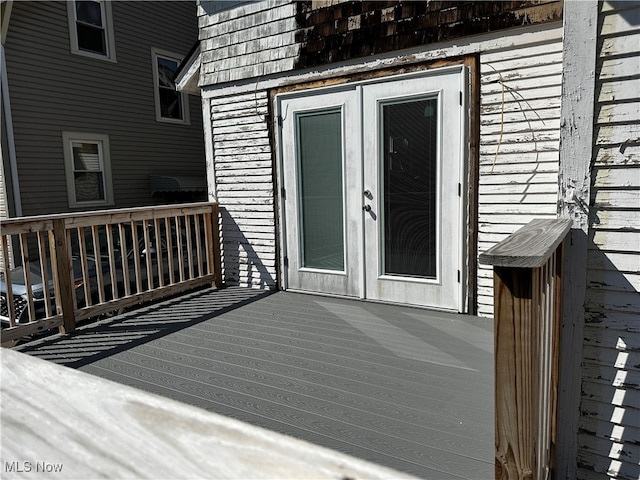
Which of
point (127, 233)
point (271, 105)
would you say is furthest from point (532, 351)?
point (127, 233)

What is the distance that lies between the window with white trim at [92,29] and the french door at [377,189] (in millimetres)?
5506

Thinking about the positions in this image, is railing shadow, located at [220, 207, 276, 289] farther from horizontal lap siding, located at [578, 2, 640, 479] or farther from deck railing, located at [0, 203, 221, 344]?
horizontal lap siding, located at [578, 2, 640, 479]

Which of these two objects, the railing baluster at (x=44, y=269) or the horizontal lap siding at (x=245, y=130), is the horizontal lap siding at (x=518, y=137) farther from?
the railing baluster at (x=44, y=269)

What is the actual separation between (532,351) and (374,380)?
1521 millimetres

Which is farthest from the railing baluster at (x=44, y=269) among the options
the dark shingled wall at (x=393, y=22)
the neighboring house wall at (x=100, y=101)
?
the neighboring house wall at (x=100, y=101)

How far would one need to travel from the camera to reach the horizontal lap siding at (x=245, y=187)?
4.71 m

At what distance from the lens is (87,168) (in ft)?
26.8

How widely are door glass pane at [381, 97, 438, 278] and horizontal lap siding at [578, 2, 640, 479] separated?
1968 mm

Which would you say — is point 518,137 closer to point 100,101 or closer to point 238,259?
point 238,259

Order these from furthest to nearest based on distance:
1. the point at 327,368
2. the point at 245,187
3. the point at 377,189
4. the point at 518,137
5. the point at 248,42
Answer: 1. the point at 245,187
2. the point at 248,42
3. the point at 377,189
4. the point at 518,137
5. the point at 327,368

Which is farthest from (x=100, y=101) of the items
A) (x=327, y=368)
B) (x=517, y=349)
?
(x=517, y=349)

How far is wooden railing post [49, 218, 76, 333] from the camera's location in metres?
3.46

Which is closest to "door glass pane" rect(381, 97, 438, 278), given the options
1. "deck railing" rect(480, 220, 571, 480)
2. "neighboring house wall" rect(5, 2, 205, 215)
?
"deck railing" rect(480, 220, 571, 480)

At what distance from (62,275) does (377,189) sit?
8.59 feet
